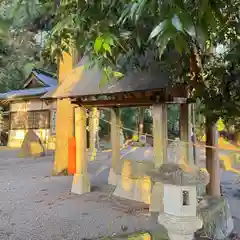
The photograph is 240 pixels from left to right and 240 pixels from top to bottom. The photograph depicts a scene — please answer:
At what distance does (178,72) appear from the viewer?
4836mm

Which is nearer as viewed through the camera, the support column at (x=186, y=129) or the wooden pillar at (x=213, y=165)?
the wooden pillar at (x=213, y=165)

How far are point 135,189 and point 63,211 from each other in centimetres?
164

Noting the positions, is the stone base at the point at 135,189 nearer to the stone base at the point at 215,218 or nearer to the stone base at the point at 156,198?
the stone base at the point at 156,198

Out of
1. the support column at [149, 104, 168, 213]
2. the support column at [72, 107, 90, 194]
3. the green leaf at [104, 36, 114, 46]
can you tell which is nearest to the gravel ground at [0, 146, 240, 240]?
the support column at [72, 107, 90, 194]

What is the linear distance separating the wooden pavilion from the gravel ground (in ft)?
2.41

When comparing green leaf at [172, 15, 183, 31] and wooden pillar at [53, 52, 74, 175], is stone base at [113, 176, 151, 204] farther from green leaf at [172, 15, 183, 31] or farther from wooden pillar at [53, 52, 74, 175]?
green leaf at [172, 15, 183, 31]

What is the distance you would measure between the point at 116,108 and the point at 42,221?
3.50m

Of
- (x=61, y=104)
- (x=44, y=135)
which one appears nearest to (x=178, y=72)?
(x=61, y=104)

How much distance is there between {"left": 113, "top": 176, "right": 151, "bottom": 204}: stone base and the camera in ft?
21.7

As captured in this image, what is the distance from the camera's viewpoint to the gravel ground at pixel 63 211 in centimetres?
500

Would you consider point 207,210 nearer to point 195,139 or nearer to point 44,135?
point 195,139

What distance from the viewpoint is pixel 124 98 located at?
650cm

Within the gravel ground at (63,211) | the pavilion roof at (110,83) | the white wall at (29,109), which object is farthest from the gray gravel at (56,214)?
the white wall at (29,109)

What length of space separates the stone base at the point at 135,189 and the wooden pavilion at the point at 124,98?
842 millimetres
